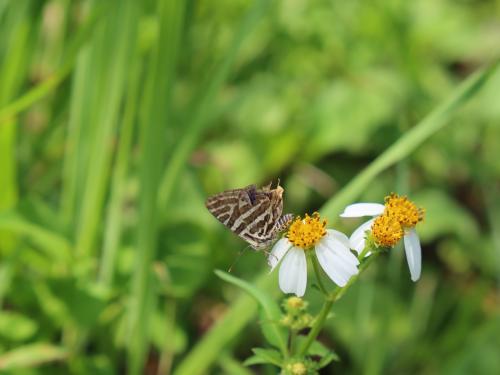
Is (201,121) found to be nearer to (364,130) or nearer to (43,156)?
(43,156)

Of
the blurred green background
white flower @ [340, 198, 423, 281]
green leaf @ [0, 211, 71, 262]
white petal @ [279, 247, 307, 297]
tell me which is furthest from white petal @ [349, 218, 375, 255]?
green leaf @ [0, 211, 71, 262]

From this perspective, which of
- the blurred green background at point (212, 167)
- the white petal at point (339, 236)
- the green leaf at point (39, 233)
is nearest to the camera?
the white petal at point (339, 236)

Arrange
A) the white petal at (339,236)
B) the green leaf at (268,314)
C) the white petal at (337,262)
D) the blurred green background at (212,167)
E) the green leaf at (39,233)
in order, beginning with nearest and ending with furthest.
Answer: the white petal at (337,262) < the white petal at (339,236) < the green leaf at (268,314) < the green leaf at (39,233) < the blurred green background at (212,167)

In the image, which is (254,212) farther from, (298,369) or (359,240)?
(298,369)

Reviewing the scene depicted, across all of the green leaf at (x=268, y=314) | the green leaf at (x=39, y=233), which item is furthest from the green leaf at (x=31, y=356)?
the green leaf at (x=268, y=314)

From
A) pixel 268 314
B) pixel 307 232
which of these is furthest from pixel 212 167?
pixel 307 232

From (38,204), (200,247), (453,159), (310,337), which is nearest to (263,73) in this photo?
(453,159)

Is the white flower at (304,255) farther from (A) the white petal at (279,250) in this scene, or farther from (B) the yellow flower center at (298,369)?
(B) the yellow flower center at (298,369)
